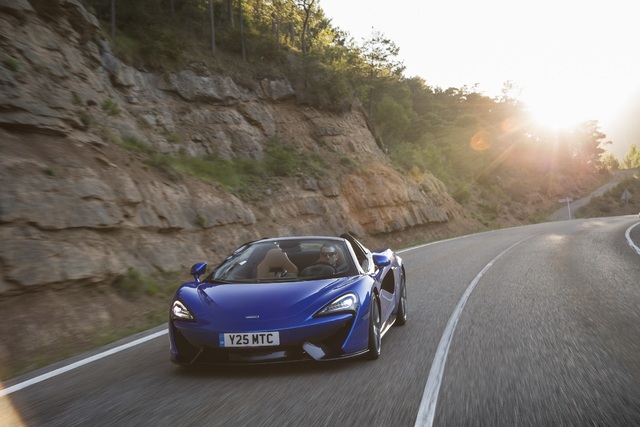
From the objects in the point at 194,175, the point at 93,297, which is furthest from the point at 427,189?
the point at 93,297

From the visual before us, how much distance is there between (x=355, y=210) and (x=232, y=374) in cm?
2197

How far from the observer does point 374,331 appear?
5066mm

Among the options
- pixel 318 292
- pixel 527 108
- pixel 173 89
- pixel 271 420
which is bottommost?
pixel 271 420

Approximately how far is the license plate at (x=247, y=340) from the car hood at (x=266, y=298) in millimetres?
149

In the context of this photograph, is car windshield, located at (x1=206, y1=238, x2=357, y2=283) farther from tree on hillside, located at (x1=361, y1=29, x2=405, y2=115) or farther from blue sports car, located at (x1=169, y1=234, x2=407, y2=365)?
→ tree on hillside, located at (x1=361, y1=29, x2=405, y2=115)

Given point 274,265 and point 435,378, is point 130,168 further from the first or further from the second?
point 435,378

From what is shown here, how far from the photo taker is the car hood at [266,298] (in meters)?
4.54

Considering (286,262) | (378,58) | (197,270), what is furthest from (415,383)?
(378,58)

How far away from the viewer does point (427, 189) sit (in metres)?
35.0

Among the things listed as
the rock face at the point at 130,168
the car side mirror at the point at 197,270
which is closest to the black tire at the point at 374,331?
the car side mirror at the point at 197,270

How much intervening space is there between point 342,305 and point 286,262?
1.44 m

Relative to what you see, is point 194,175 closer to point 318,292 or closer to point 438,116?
point 318,292

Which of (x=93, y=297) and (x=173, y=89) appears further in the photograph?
(x=173, y=89)

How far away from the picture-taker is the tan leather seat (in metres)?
5.93
